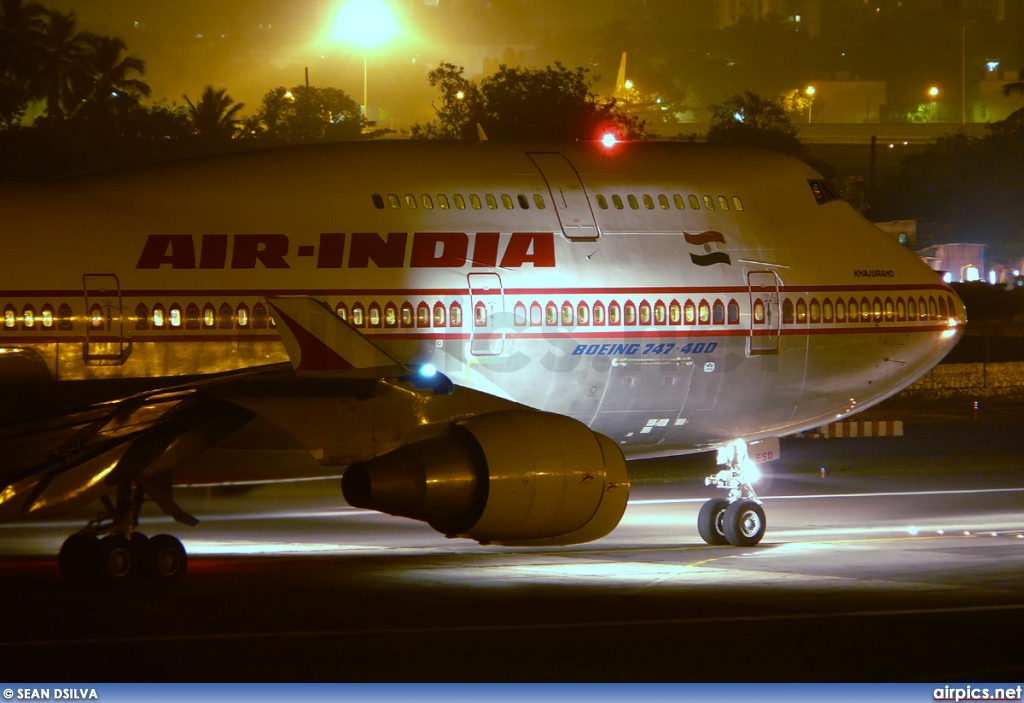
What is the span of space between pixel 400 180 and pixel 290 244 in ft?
5.59

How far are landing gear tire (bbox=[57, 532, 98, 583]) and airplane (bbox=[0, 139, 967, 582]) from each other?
2 centimetres

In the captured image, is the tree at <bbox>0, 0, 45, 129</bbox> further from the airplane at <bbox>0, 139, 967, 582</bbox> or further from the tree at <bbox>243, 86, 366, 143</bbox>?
the airplane at <bbox>0, 139, 967, 582</bbox>

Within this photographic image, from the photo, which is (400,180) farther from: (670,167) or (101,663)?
(101,663)

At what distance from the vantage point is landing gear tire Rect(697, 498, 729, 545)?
20.1m

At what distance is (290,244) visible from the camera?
1728 centimetres

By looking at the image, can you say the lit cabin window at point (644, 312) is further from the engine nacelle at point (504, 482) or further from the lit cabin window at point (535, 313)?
the engine nacelle at point (504, 482)

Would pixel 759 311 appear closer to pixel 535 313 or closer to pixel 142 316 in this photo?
pixel 535 313

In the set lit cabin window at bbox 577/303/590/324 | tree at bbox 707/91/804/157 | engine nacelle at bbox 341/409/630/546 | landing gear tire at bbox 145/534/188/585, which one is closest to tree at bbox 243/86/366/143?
tree at bbox 707/91/804/157

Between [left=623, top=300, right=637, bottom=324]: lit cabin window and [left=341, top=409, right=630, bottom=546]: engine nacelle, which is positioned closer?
[left=341, top=409, right=630, bottom=546]: engine nacelle

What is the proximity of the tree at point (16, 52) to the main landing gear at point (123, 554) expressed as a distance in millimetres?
52904

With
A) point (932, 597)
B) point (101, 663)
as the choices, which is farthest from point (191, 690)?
point (932, 597)

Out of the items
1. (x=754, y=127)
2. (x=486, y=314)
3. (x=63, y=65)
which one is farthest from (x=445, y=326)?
(x=754, y=127)

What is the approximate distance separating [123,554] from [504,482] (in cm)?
460

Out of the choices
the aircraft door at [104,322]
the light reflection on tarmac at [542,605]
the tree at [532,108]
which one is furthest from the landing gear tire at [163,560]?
the tree at [532,108]
